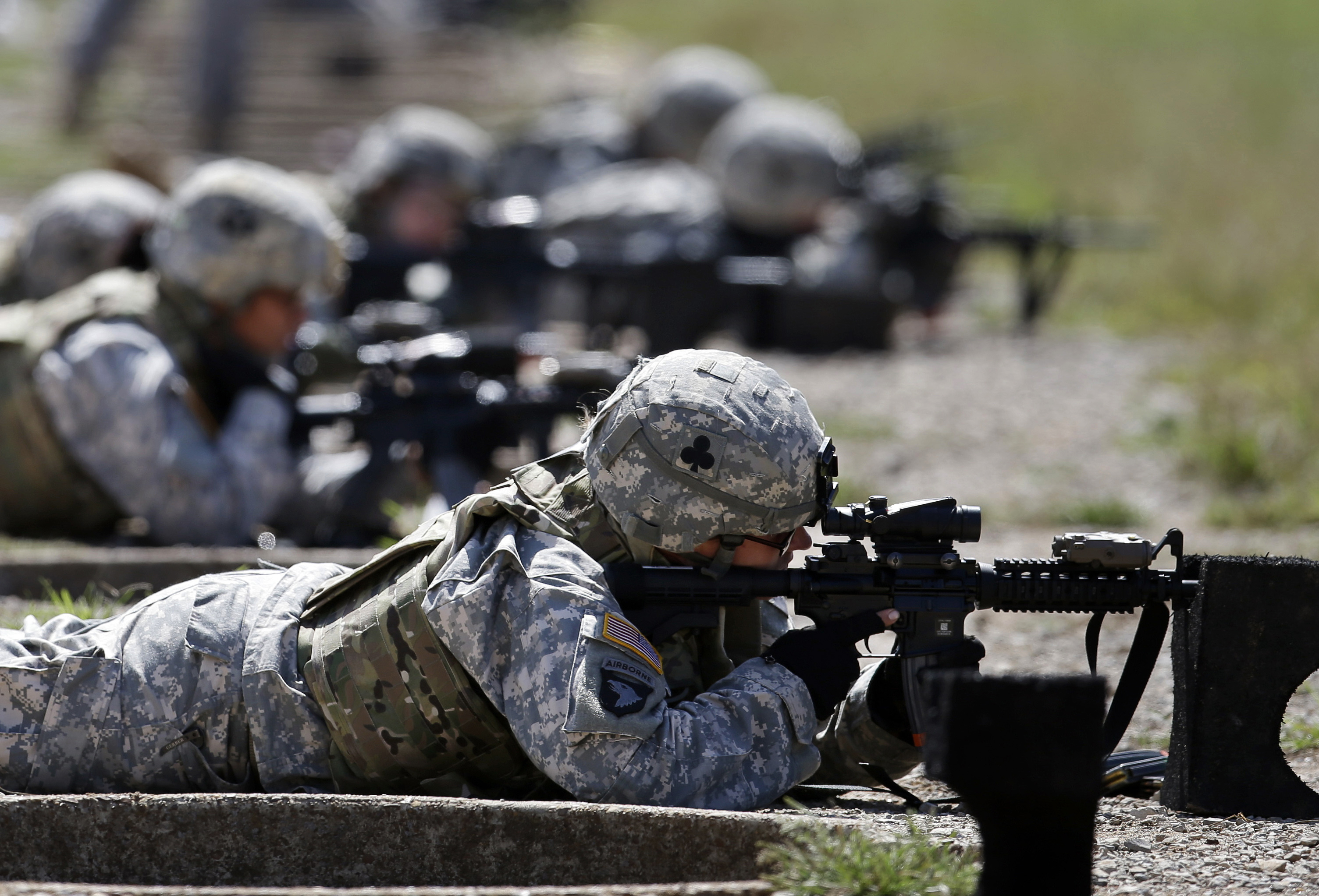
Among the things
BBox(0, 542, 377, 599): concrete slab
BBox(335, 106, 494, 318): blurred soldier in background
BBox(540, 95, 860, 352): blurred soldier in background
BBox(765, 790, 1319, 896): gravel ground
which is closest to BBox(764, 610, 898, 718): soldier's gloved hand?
BBox(765, 790, 1319, 896): gravel ground

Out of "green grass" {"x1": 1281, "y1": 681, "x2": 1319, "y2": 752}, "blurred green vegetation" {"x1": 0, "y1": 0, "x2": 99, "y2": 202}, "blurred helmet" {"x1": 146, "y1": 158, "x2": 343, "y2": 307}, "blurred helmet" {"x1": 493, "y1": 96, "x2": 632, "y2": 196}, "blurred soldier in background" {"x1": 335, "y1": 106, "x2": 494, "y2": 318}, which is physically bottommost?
"green grass" {"x1": 1281, "y1": 681, "x2": 1319, "y2": 752}

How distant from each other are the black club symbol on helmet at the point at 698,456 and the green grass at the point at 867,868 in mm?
724

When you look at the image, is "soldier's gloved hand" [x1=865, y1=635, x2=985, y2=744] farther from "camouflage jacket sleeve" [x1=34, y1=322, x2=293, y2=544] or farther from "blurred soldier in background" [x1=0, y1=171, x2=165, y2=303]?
"blurred soldier in background" [x1=0, y1=171, x2=165, y2=303]

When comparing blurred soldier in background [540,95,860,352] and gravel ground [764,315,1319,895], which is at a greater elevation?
blurred soldier in background [540,95,860,352]

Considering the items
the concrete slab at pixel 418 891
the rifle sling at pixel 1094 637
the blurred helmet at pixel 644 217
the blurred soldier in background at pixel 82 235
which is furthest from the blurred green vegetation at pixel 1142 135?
the blurred soldier in background at pixel 82 235

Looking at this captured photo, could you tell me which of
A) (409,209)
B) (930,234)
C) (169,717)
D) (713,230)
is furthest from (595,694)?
(930,234)

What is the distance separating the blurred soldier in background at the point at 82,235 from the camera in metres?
7.91

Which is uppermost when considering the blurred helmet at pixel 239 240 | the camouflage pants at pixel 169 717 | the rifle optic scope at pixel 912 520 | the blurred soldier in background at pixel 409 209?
the blurred soldier in background at pixel 409 209

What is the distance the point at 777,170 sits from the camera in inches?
509

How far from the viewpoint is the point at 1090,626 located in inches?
136

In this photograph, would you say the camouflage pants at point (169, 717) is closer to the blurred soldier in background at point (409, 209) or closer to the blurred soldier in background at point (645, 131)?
the blurred soldier in background at point (409, 209)

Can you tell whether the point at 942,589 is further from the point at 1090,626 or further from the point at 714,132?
the point at 714,132

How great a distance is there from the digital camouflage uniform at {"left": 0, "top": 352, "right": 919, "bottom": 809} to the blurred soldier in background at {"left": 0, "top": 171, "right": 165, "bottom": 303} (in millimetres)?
4738

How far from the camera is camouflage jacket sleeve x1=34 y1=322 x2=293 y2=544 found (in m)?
6.23
